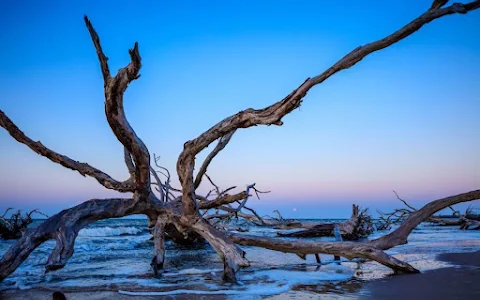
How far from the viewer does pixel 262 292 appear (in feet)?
14.7

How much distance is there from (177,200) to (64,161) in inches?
75.9

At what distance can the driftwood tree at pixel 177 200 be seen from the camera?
13.0 ft

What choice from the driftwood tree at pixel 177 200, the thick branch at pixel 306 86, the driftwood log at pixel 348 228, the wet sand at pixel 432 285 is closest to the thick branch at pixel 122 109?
the driftwood tree at pixel 177 200

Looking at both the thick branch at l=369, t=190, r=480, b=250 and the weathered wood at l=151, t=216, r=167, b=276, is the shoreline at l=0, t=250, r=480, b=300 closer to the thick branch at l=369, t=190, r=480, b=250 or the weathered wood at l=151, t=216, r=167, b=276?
the thick branch at l=369, t=190, r=480, b=250

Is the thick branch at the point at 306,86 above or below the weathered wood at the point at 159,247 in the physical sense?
above

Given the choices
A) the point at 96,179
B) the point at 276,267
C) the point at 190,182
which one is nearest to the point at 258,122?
the point at 190,182

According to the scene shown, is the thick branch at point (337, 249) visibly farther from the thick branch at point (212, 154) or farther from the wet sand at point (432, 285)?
the thick branch at point (212, 154)

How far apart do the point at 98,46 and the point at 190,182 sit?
2.23 m

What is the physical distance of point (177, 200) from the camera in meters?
6.65

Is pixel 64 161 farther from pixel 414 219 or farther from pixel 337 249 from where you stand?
pixel 414 219

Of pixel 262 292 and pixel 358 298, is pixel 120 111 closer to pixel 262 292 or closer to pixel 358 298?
pixel 262 292

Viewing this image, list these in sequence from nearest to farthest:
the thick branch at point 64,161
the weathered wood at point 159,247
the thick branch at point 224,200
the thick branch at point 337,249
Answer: the thick branch at point 64,161
the thick branch at point 337,249
the weathered wood at point 159,247
the thick branch at point 224,200

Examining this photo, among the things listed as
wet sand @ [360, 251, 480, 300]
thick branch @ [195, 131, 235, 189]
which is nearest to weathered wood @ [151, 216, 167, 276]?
thick branch @ [195, 131, 235, 189]

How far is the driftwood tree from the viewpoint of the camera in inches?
157
